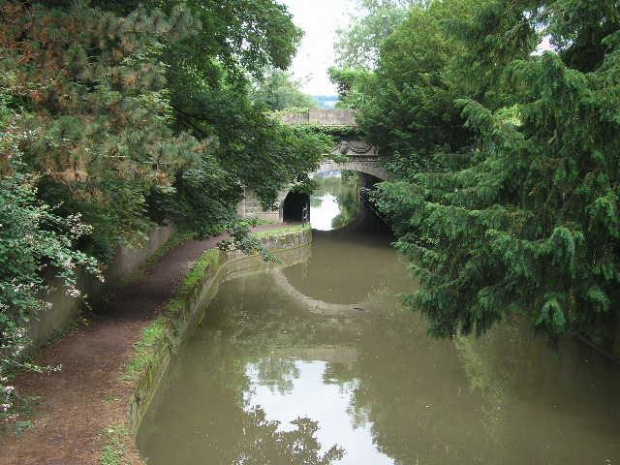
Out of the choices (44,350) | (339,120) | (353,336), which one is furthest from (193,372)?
(339,120)

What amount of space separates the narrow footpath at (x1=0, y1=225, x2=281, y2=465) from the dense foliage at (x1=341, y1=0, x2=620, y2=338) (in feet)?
11.8

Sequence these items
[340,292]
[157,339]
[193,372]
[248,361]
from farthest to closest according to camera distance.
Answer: [340,292], [248,361], [193,372], [157,339]

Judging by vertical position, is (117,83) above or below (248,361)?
above

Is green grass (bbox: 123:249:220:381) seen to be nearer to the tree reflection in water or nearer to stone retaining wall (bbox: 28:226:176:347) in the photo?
stone retaining wall (bbox: 28:226:176:347)

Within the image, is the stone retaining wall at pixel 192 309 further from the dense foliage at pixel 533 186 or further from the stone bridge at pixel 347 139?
the dense foliage at pixel 533 186

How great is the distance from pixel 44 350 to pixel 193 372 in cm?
221

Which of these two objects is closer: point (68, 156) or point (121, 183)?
point (68, 156)

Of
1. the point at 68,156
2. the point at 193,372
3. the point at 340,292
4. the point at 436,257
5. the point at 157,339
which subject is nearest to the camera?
the point at 68,156

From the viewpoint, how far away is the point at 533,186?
5.80 m

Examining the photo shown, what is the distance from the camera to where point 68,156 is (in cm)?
489

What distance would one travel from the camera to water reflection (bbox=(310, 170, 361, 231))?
2745 centimetres

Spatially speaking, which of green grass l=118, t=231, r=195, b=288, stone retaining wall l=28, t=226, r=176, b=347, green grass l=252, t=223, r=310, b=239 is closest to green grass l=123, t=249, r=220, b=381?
green grass l=118, t=231, r=195, b=288

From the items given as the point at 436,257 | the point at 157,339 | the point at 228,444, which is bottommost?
the point at 228,444

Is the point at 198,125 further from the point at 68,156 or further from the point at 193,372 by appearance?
the point at 68,156
